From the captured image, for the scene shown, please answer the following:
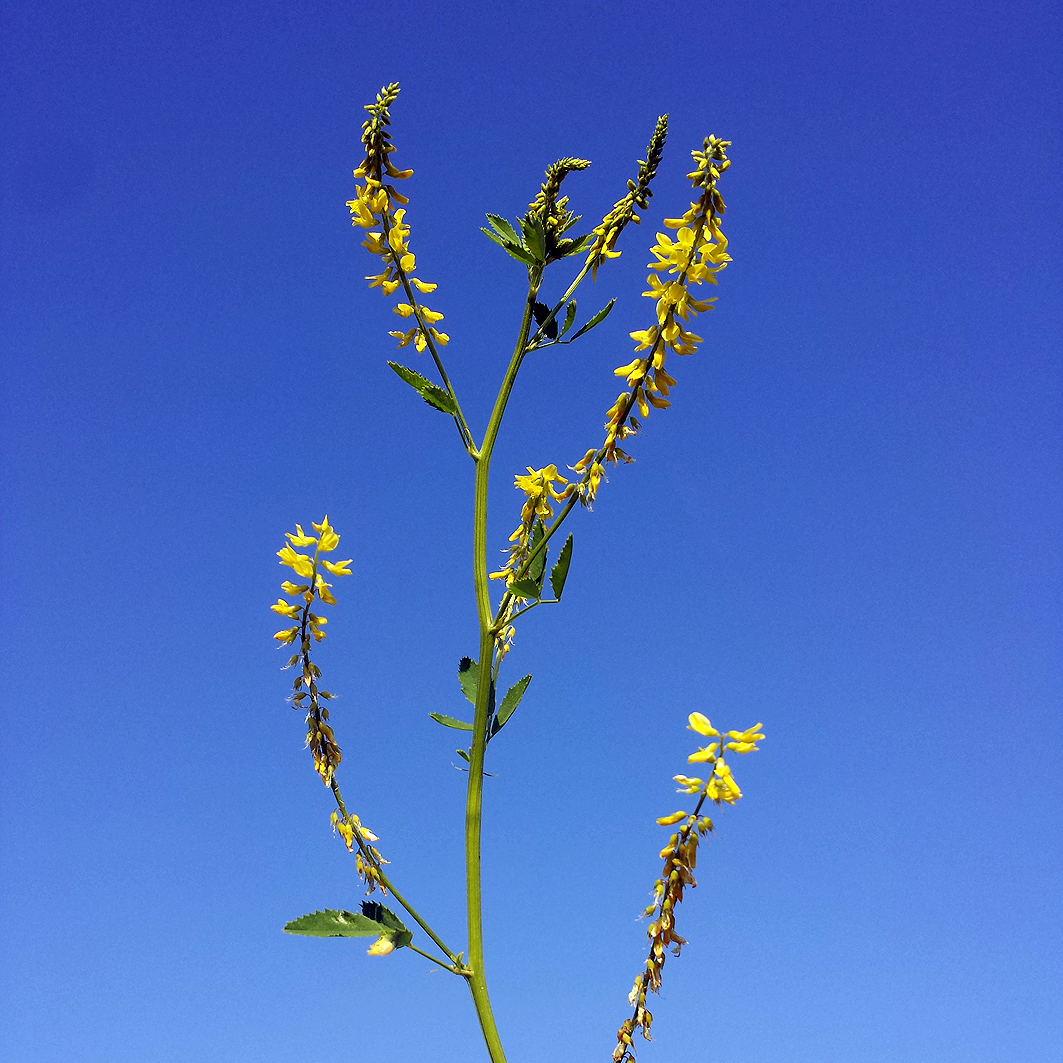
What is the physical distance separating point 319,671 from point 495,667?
0.47m

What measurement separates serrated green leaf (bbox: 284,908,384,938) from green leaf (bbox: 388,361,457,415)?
4.50 ft

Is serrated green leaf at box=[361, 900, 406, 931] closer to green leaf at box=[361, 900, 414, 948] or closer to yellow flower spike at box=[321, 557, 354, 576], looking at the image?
green leaf at box=[361, 900, 414, 948]

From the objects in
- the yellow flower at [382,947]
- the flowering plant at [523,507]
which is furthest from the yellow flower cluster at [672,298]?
the yellow flower at [382,947]

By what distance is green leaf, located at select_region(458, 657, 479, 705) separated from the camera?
8.61 ft

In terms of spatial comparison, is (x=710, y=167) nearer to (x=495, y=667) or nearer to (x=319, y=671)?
(x=495, y=667)

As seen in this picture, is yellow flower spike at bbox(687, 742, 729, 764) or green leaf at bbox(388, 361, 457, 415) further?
green leaf at bbox(388, 361, 457, 415)

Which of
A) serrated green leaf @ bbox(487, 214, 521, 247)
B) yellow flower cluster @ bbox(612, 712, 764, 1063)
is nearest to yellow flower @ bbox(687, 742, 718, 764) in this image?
yellow flower cluster @ bbox(612, 712, 764, 1063)

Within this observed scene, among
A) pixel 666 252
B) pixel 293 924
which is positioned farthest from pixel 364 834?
pixel 666 252

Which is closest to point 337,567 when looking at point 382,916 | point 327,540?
point 327,540

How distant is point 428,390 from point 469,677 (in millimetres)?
821

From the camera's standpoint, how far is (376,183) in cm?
267

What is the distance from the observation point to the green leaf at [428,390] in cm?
266

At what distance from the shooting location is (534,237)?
2.69m

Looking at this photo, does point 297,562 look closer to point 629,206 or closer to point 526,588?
point 526,588
